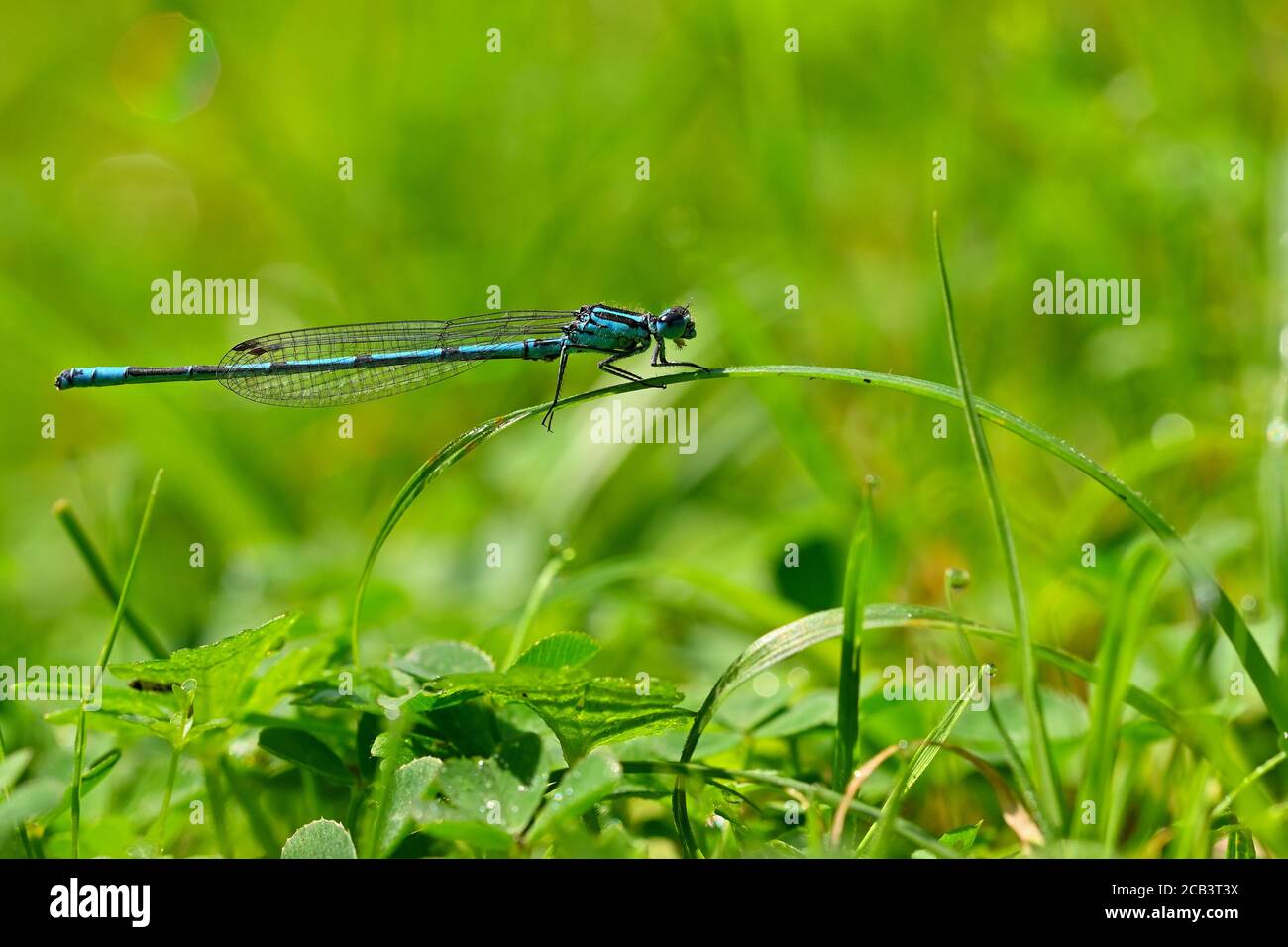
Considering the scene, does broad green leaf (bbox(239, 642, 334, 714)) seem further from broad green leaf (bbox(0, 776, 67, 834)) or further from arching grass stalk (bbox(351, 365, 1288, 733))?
broad green leaf (bbox(0, 776, 67, 834))

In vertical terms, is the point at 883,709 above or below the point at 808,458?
below

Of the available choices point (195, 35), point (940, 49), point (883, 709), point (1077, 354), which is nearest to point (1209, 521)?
point (1077, 354)

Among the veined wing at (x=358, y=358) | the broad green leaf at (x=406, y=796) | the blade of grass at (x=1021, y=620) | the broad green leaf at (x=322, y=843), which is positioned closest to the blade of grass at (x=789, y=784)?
the blade of grass at (x=1021, y=620)

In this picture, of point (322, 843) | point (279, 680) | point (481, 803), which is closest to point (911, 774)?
point (481, 803)

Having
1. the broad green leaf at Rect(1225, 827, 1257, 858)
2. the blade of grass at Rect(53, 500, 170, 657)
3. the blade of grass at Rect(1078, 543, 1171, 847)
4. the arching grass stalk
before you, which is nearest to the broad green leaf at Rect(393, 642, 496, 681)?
the arching grass stalk
